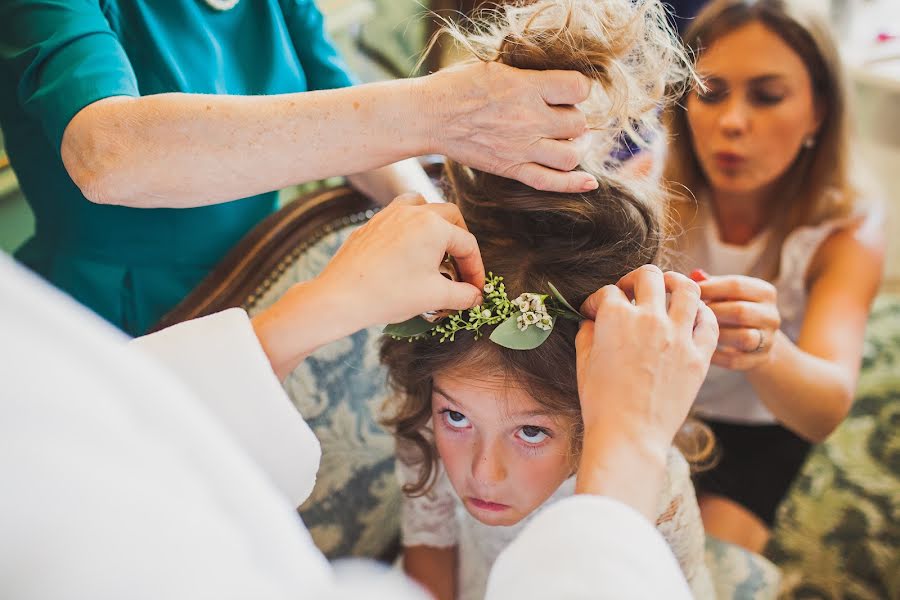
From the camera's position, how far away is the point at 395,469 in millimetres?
1445

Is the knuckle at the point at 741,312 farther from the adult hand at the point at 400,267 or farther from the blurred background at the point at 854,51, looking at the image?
the blurred background at the point at 854,51

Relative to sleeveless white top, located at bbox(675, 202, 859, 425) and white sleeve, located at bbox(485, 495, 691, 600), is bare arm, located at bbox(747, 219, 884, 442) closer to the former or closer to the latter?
sleeveless white top, located at bbox(675, 202, 859, 425)

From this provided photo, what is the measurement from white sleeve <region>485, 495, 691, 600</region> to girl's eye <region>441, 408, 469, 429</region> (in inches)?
15.3

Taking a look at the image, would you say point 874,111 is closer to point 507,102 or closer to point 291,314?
point 507,102

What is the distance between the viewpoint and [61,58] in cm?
94

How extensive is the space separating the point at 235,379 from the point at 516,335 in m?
0.32

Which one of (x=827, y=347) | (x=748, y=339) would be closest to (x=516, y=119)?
(x=748, y=339)

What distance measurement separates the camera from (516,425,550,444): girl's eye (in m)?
1.03

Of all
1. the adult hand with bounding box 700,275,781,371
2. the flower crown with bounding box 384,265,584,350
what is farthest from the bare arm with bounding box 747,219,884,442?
the flower crown with bounding box 384,265,584,350

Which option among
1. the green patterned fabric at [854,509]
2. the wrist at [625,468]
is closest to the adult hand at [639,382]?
the wrist at [625,468]

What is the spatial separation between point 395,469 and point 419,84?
2.58 ft

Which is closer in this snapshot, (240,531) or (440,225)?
(240,531)

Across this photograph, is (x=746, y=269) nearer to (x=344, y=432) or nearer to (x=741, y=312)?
(x=741, y=312)

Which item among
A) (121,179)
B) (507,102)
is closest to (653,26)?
(507,102)
